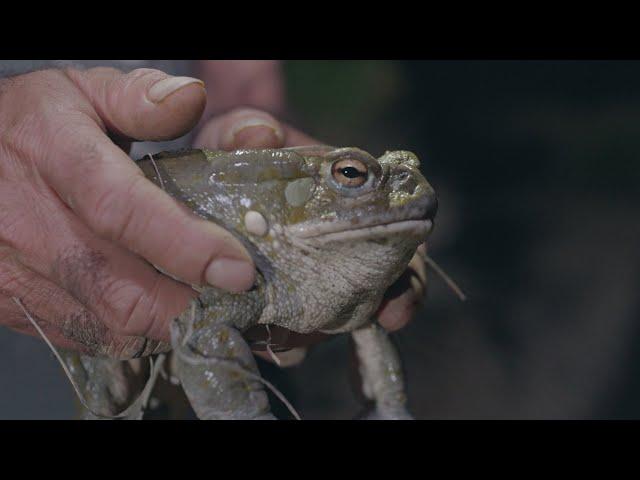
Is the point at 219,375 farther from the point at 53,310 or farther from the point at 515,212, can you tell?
the point at 515,212

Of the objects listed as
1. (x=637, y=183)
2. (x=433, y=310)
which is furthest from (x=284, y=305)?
(x=637, y=183)

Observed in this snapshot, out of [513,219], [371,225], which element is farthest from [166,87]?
[513,219]

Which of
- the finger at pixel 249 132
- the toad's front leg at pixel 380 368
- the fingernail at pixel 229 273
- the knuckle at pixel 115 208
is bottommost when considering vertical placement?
the toad's front leg at pixel 380 368

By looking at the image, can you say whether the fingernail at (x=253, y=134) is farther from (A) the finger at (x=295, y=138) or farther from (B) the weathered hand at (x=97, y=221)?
(B) the weathered hand at (x=97, y=221)

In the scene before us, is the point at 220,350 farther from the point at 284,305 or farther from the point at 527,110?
the point at 527,110

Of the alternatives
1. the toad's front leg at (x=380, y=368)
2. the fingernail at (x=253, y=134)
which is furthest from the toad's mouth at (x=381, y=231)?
the fingernail at (x=253, y=134)

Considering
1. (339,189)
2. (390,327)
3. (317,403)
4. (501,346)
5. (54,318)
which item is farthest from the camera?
(501,346)

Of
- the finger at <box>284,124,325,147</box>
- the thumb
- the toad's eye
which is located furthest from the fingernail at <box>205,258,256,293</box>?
the finger at <box>284,124,325,147</box>
